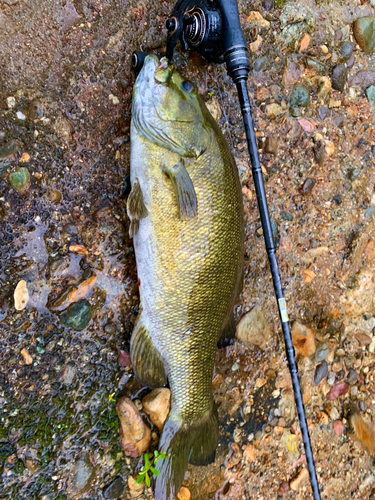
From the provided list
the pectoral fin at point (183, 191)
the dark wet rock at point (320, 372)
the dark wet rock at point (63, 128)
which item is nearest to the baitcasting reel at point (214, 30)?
the dark wet rock at point (63, 128)

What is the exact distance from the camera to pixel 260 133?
2773 mm

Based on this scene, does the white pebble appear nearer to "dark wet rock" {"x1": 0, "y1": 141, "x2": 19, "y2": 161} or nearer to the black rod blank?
"dark wet rock" {"x1": 0, "y1": 141, "x2": 19, "y2": 161}

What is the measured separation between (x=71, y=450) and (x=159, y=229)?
4.44ft

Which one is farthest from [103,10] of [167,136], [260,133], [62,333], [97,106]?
[62,333]

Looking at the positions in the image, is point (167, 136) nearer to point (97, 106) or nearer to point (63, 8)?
point (97, 106)

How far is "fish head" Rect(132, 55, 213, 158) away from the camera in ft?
6.72

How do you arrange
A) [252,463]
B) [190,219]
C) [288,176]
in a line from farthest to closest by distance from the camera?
[288,176], [252,463], [190,219]

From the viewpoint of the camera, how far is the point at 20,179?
2102 mm

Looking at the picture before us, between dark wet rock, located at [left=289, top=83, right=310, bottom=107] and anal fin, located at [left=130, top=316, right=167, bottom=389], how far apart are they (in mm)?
1941

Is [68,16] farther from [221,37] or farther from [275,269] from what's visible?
[275,269]

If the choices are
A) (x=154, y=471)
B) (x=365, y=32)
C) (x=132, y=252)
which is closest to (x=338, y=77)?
(x=365, y=32)

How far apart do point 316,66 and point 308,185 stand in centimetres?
92

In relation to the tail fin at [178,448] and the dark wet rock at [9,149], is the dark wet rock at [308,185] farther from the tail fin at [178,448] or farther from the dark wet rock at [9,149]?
the dark wet rock at [9,149]

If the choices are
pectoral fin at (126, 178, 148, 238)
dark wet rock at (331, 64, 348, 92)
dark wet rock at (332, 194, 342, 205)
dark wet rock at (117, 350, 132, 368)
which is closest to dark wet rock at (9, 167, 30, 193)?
pectoral fin at (126, 178, 148, 238)
